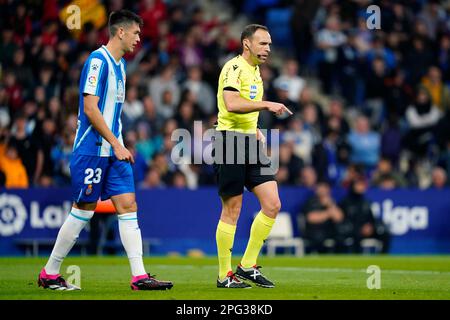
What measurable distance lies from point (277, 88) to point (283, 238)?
11.0 ft

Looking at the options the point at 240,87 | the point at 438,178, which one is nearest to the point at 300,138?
the point at 438,178

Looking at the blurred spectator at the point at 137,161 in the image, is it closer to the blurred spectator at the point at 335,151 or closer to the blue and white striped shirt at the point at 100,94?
the blurred spectator at the point at 335,151

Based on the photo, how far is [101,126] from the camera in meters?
9.90

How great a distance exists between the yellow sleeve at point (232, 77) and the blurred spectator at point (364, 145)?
11.4m

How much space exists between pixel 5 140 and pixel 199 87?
4.35 meters

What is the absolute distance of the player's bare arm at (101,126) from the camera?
9.89 metres

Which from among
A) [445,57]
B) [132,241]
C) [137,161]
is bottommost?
[132,241]

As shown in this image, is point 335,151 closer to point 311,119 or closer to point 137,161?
point 311,119

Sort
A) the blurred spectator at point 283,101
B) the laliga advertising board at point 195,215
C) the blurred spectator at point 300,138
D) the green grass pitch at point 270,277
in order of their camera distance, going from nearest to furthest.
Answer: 1. the green grass pitch at point 270,277
2. the laliga advertising board at point 195,215
3. the blurred spectator at point 300,138
4. the blurred spectator at point 283,101

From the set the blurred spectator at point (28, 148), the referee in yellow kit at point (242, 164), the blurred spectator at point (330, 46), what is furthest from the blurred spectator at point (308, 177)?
the referee in yellow kit at point (242, 164)

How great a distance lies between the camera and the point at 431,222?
789 inches

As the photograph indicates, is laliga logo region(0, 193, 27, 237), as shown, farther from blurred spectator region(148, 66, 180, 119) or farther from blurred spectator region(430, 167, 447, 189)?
blurred spectator region(430, 167, 447, 189)

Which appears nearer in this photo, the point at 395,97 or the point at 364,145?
the point at 364,145
